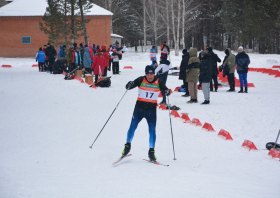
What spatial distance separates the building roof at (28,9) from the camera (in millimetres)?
39781

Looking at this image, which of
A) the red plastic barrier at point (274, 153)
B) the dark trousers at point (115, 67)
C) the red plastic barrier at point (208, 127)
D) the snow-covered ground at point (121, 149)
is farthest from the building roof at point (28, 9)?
the red plastic barrier at point (274, 153)

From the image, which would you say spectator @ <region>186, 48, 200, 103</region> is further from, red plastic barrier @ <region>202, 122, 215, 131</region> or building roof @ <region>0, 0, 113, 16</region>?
building roof @ <region>0, 0, 113, 16</region>

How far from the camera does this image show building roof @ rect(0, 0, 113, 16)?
131 feet

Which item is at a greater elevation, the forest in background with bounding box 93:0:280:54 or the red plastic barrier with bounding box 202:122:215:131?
the forest in background with bounding box 93:0:280:54

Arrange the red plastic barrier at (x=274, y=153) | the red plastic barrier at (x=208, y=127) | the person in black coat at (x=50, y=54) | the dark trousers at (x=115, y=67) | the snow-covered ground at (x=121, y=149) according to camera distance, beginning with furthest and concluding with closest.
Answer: the person in black coat at (x=50, y=54), the dark trousers at (x=115, y=67), the red plastic barrier at (x=208, y=127), the red plastic barrier at (x=274, y=153), the snow-covered ground at (x=121, y=149)

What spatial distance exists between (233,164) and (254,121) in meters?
3.30

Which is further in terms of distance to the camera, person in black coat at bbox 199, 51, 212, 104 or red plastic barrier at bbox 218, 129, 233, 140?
person in black coat at bbox 199, 51, 212, 104

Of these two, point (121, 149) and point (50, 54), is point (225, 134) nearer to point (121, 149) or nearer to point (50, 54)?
point (121, 149)

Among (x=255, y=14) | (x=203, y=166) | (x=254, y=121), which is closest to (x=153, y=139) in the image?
(x=203, y=166)

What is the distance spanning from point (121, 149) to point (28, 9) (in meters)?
39.1

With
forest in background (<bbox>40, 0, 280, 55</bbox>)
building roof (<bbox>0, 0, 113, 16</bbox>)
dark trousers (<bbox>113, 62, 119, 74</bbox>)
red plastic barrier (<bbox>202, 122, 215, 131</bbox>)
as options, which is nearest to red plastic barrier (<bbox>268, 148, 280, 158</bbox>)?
red plastic barrier (<bbox>202, 122, 215, 131</bbox>)

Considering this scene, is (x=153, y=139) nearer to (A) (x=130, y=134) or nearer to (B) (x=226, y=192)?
(A) (x=130, y=134)

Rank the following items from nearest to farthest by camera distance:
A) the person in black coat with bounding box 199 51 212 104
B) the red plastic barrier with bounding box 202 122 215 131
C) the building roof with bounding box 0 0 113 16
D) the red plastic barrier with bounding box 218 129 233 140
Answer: the red plastic barrier with bounding box 218 129 233 140
the red plastic barrier with bounding box 202 122 215 131
the person in black coat with bounding box 199 51 212 104
the building roof with bounding box 0 0 113 16

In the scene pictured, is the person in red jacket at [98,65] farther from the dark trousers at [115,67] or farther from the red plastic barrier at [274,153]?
the red plastic barrier at [274,153]
